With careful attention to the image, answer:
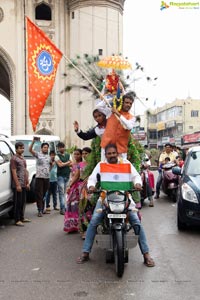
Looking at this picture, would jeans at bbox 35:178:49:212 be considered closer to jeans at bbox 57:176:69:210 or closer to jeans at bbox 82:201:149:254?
jeans at bbox 57:176:69:210

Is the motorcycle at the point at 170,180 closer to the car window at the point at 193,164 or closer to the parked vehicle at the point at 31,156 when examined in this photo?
the car window at the point at 193,164

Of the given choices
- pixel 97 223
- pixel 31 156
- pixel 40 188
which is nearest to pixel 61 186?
pixel 40 188

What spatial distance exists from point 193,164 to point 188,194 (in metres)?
1.44

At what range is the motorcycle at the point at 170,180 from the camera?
39.7 ft

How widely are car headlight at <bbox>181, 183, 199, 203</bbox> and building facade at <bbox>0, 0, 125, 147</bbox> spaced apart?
25.5m

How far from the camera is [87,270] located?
525cm

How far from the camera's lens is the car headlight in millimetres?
7184

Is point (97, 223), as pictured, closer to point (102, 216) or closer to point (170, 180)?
→ point (102, 216)

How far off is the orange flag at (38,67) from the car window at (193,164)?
3.22m

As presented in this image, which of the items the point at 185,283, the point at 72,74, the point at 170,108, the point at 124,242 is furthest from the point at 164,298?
the point at 170,108

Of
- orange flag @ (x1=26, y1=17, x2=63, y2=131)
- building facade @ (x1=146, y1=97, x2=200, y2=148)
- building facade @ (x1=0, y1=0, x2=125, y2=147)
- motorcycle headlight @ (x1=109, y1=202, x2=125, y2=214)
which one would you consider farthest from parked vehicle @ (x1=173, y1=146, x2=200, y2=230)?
building facade @ (x1=146, y1=97, x2=200, y2=148)

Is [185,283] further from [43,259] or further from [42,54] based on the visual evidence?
[42,54]

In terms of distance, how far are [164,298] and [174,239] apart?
2857mm

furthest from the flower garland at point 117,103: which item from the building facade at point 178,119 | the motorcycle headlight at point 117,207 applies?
the building facade at point 178,119
